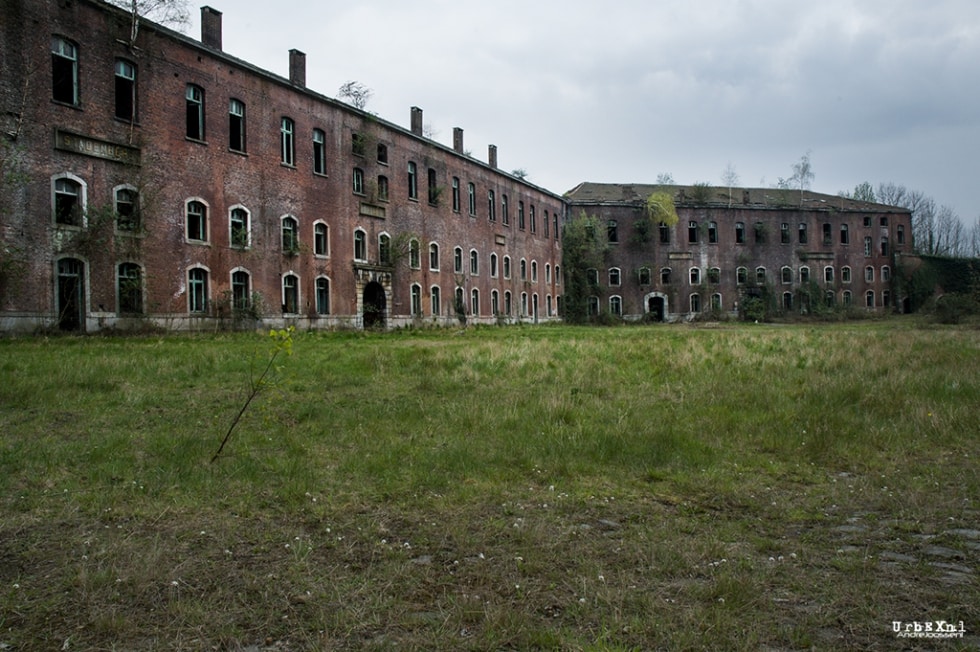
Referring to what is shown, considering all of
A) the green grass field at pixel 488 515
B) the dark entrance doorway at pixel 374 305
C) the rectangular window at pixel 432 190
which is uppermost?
the rectangular window at pixel 432 190

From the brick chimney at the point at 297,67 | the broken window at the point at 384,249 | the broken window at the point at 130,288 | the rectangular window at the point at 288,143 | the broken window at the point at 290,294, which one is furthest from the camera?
the broken window at the point at 384,249

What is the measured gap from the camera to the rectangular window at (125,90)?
22.5 metres

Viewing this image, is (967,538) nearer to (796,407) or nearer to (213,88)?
(796,407)

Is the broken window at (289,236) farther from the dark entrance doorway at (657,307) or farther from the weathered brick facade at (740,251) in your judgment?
the dark entrance doorway at (657,307)

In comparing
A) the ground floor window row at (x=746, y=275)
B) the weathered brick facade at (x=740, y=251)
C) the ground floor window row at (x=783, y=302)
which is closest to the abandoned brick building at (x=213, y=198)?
the ground floor window row at (x=783, y=302)

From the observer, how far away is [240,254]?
26.2 metres

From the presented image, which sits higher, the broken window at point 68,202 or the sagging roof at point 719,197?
the sagging roof at point 719,197

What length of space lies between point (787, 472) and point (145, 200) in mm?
22584

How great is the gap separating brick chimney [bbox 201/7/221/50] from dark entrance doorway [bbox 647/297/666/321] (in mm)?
39876

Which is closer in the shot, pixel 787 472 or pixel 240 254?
pixel 787 472

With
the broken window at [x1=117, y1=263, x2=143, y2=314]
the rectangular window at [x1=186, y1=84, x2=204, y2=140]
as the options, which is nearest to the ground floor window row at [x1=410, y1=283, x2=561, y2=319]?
the rectangular window at [x1=186, y1=84, x2=204, y2=140]

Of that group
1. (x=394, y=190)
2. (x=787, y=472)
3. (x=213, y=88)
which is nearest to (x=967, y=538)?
(x=787, y=472)

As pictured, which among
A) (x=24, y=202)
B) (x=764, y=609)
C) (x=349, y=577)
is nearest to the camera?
(x=764, y=609)

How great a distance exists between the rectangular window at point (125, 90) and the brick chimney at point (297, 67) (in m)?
7.93
